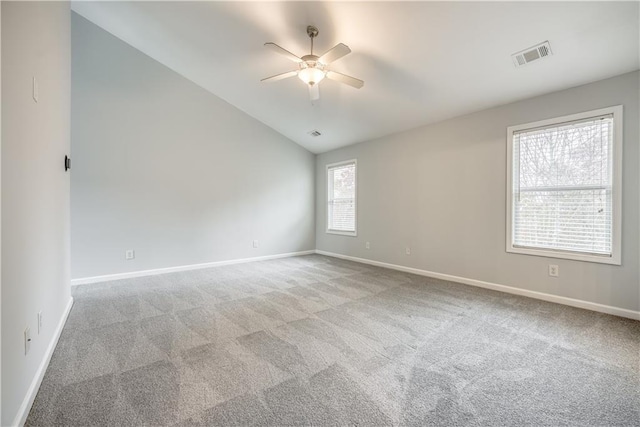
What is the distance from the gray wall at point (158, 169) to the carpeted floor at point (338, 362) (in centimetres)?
109

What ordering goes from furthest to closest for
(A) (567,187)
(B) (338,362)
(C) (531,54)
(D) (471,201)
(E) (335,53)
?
(D) (471,201) < (A) (567,187) < (C) (531,54) < (E) (335,53) < (B) (338,362)

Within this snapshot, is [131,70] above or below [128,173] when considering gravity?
above

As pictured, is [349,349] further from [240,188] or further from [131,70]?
[131,70]

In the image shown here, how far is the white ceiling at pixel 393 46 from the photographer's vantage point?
239cm

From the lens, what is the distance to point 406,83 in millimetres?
3479

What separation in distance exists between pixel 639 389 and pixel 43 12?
4.55 meters

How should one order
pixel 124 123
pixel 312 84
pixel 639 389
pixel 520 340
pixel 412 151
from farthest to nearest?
pixel 412 151 → pixel 124 123 → pixel 312 84 → pixel 520 340 → pixel 639 389

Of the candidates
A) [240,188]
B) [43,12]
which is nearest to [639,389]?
[43,12]

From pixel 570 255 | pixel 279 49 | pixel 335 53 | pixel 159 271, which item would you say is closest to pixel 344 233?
pixel 159 271

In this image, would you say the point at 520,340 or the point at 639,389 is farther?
the point at 520,340

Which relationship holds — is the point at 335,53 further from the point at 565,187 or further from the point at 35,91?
the point at 565,187

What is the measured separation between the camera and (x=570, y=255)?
9.87 ft

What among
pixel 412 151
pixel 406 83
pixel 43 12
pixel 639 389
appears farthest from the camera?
pixel 412 151

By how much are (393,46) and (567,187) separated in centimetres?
253
